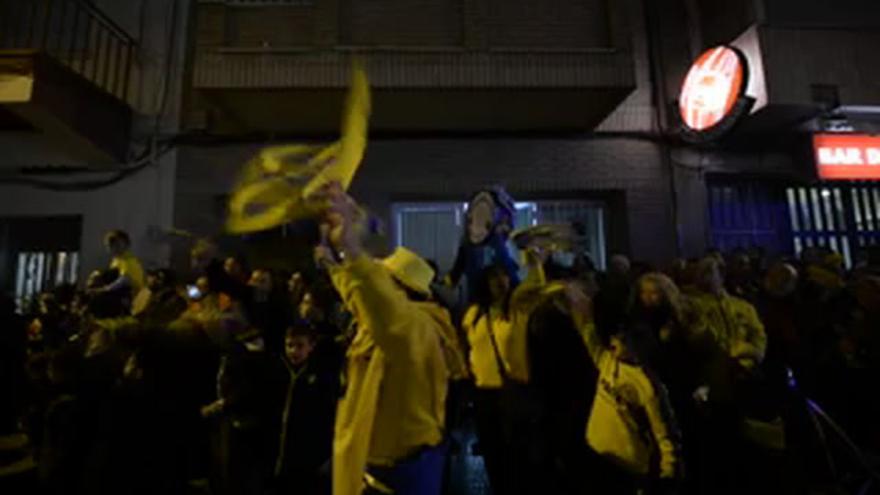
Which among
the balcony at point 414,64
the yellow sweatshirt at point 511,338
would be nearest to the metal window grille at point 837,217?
the balcony at point 414,64

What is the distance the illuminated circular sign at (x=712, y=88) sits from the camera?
734 cm

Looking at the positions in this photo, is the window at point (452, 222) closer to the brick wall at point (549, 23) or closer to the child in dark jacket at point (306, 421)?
the brick wall at point (549, 23)

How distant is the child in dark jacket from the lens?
3592 millimetres

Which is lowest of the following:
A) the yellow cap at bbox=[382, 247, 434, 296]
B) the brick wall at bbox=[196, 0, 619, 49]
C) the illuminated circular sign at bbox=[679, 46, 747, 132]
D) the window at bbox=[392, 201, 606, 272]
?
the yellow cap at bbox=[382, 247, 434, 296]

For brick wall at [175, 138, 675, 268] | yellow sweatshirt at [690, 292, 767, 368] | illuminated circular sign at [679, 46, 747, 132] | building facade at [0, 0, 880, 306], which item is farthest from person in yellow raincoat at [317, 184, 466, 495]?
illuminated circular sign at [679, 46, 747, 132]

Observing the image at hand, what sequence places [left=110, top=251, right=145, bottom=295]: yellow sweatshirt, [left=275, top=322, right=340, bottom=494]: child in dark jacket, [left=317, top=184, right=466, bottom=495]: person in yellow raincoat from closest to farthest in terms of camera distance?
[left=317, top=184, right=466, bottom=495]: person in yellow raincoat → [left=275, top=322, right=340, bottom=494]: child in dark jacket → [left=110, top=251, right=145, bottom=295]: yellow sweatshirt

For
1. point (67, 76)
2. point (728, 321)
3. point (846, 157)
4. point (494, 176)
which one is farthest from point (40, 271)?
point (846, 157)

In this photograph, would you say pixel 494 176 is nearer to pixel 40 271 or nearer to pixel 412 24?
pixel 412 24

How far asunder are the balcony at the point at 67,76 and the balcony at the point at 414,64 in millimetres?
1265

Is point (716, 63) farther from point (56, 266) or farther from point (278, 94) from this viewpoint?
point (56, 266)

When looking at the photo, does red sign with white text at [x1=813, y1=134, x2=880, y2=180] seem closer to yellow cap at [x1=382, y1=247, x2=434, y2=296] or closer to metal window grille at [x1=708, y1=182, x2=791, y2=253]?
metal window grille at [x1=708, y1=182, x2=791, y2=253]

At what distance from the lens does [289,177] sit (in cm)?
191

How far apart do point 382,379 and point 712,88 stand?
25.3 feet

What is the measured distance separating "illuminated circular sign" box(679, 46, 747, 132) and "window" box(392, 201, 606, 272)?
6.73 ft
